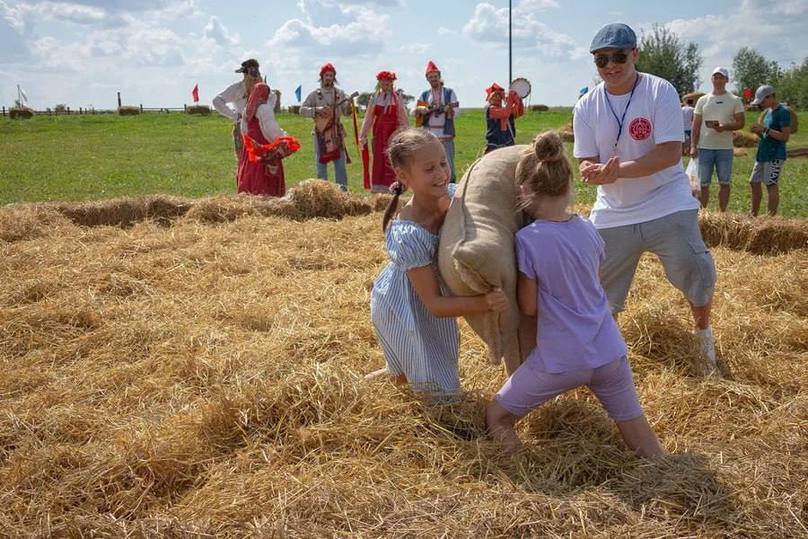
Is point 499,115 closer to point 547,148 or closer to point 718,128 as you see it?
point 718,128

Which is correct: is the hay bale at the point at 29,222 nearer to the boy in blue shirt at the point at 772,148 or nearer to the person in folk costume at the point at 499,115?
the person in folk costume at the point at 499,115

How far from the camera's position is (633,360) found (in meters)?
3.77

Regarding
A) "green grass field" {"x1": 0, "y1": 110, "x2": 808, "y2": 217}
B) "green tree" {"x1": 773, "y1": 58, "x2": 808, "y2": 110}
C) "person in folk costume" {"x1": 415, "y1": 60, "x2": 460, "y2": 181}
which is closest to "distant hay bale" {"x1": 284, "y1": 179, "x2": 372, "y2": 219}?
"person in folk costume" {"x1": 415, "y1": 60, "x2": 460, "y2": 181}

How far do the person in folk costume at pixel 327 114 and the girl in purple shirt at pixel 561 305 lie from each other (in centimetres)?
660

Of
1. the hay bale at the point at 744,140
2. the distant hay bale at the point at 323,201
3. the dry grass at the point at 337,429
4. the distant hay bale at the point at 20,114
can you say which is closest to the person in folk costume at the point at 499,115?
the distant hay bale at the point at 323,201

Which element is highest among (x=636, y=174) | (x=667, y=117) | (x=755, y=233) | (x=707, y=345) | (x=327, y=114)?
Answer: (x=327, y=114)

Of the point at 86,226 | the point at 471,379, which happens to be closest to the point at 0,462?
the point at 471,379

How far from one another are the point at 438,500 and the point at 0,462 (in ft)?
6.01

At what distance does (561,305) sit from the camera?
2.64 m

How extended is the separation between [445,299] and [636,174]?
1256 mm

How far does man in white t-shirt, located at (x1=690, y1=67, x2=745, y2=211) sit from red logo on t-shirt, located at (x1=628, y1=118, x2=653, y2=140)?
531 centimetres

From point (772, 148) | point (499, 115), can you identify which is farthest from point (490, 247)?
point (499, 115)

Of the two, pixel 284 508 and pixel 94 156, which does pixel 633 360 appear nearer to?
pixel 284 508

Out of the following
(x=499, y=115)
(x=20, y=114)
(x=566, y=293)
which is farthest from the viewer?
(x=20, y=114)
